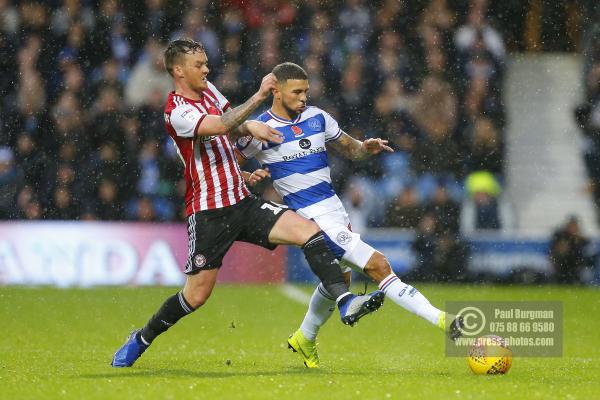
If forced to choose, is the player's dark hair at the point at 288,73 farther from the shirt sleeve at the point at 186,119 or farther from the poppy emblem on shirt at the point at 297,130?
the shirt sleeve at the point at 186,119

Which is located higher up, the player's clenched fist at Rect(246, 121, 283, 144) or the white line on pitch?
the player's clenched fist at Rect(246, 121, 283, 144)

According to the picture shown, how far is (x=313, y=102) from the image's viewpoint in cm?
1688

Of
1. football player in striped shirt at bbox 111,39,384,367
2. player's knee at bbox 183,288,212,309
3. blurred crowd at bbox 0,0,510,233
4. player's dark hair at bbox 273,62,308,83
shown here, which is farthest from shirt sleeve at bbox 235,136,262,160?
blurred crowd at bbox 0,0,510,233

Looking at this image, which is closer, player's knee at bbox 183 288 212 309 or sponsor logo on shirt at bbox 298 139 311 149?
player's knee at bbox 183 288 212 309

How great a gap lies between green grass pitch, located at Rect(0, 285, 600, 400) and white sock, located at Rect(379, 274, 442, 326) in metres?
0.41

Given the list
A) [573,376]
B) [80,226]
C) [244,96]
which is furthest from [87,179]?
[573,376]

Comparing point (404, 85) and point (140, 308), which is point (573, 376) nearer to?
point (140, 308)

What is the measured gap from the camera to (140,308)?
13469 millimetres

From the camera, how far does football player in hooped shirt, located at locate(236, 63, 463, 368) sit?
27.3 ft

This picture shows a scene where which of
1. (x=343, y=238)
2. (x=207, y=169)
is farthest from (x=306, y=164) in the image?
(x=207, y=169)

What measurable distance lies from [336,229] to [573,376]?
1.83m

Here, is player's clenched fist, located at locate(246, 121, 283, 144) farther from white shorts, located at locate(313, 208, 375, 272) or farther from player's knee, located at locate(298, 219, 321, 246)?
white shorts, located at locate(313, 208, 375, 272)

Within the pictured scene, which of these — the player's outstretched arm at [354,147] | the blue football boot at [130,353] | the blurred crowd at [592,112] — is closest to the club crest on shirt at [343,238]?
the player's outstretched arm at [354,147]

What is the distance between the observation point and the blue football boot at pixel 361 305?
24.2 feet
